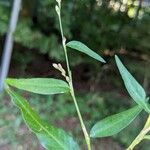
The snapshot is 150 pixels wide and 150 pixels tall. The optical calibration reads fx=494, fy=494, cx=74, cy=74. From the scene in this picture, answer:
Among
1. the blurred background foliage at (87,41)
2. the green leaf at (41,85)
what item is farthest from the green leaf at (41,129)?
the blurred background foliage at (87,41)

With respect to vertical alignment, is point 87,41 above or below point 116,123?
below

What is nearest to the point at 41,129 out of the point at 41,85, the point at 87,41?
the point at 41,85

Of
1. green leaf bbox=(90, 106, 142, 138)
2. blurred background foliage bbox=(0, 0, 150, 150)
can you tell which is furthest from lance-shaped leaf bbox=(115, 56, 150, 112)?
blurred background foliage bbox=(0, 0, 150, 150)

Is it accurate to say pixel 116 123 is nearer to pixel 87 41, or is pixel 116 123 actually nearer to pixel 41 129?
pixel 41 129

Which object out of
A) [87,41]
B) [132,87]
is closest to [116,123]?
[132,87]

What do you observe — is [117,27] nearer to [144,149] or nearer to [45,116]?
[45,116]

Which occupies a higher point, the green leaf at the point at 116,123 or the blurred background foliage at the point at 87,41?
the green leaf at the point at 116,123

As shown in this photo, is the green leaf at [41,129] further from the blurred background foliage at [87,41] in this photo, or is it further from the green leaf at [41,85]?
the blurred background foliage at [87,41]

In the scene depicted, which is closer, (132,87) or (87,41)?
(132,87)
